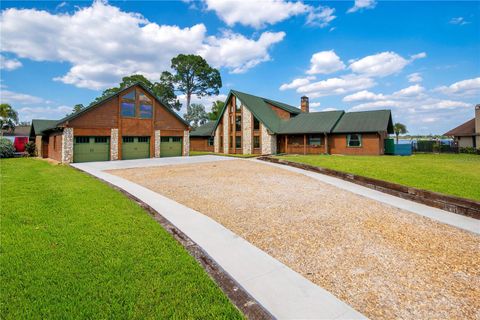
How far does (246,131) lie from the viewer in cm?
3161

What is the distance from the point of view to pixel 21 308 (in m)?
3.07

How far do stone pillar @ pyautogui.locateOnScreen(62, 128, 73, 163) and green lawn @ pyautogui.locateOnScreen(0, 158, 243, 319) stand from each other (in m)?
15.1

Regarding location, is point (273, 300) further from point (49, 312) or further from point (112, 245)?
point (112, 245)

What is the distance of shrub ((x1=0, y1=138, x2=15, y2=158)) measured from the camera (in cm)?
2565

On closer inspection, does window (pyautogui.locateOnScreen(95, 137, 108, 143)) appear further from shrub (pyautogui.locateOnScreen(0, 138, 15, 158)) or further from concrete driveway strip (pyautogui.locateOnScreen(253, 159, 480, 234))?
concrete driveway strip (pyautogui.locateOnScreen(253, 159, 480, 234))

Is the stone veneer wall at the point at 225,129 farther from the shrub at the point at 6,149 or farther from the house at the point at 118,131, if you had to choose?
the shrub at the point at 6,149

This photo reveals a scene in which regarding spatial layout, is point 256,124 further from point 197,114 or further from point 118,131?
point 197,114

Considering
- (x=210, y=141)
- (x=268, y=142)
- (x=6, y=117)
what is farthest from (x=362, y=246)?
(x=6, y=117)

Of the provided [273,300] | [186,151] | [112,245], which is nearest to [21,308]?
[112,245]

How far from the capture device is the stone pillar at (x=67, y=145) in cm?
1975

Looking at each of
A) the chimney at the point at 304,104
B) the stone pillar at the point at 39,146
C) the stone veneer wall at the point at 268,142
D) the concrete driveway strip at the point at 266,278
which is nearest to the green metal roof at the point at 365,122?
the stone veneer wall at the point at 268,142

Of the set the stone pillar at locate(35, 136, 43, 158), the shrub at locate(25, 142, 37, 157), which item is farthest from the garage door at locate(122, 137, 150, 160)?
the shrub at locate(25, 142, 37, 157)

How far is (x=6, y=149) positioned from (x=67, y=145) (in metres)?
12.2

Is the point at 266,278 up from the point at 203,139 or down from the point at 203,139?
down
